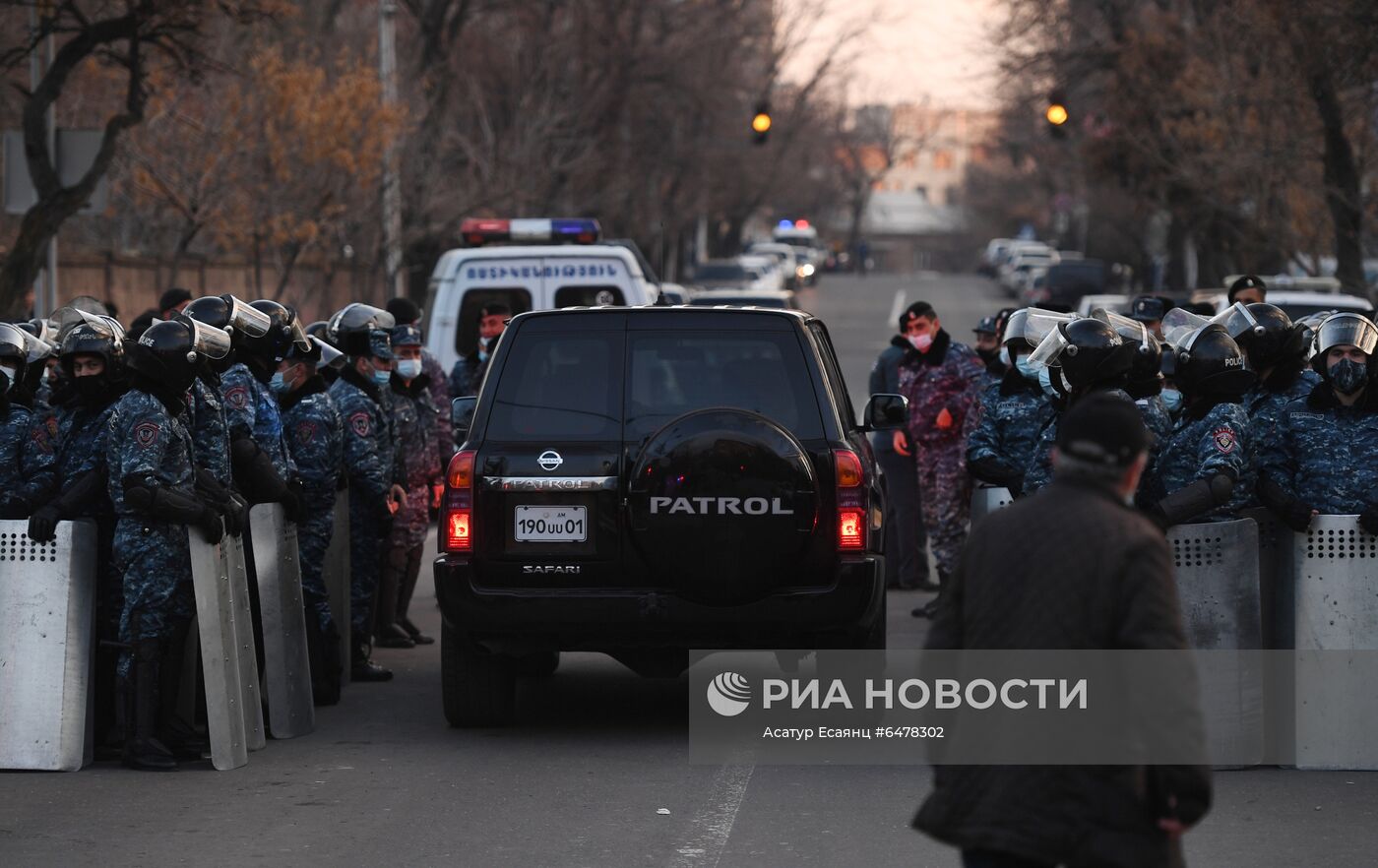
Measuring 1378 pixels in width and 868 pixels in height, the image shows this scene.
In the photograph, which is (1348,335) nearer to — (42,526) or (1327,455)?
(1327,455)

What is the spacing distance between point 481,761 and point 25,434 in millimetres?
2408

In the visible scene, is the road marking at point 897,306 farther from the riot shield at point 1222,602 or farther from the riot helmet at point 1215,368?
the riot shield at point 1222,602

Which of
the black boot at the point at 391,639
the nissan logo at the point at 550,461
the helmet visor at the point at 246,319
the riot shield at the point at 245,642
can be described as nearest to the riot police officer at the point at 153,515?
the riot shield at the point at 245,642

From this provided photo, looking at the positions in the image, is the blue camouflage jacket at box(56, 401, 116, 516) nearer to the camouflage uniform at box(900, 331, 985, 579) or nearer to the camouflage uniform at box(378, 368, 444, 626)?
the camouflage uniform at box(378, 368, 444, 626)

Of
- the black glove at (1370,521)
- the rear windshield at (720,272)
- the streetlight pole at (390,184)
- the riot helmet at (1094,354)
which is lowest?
the black glove at (1370,521)

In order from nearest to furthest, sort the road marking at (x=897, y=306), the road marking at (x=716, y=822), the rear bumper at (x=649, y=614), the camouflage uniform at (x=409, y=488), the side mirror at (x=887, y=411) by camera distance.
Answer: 1. the road marking at (x=716, y=822)
2. the rear bumper at (x=649, y=614)
3. the side mirror at (x=887, y=411)
4. the camouflage uniform at (x=409, y=488)
5. the road marking at (x=897, y=306)

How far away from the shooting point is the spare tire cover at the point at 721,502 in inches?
331

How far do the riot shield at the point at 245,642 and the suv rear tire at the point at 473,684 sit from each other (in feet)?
2.69

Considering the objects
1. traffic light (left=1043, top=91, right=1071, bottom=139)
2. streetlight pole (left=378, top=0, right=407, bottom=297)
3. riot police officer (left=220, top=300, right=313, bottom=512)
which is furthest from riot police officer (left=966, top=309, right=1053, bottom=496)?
streetlight pole (left=378, top=0, right=407, bottom=297)

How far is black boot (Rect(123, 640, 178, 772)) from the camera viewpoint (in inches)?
333

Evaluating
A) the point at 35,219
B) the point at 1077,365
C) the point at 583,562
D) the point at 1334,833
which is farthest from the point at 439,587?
the point at 35,219

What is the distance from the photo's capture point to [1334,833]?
7.39 meters

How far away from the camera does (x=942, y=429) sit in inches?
514

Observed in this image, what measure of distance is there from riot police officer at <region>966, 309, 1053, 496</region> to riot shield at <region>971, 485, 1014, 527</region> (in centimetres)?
12
